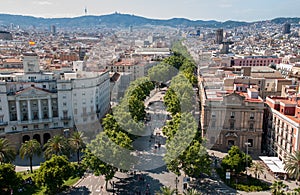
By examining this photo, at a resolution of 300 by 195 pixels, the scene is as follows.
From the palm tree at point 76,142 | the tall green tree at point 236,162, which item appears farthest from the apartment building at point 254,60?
the palm tree at point 76,142

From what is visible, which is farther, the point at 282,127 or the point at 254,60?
the point at 254,60

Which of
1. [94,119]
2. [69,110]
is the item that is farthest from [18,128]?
[94,119]

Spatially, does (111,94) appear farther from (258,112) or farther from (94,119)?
(258,112)

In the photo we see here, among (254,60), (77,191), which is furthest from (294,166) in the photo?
(254,60)

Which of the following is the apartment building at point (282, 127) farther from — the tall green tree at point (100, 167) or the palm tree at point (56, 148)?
the palm tree at point (56, 148)

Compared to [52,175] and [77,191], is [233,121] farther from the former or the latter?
[52,175]

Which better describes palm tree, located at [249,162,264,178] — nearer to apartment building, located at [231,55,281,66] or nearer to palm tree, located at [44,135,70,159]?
palm tree, located at [44,135,70,159]

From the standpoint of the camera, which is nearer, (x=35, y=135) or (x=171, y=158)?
(x=171, y=158)
